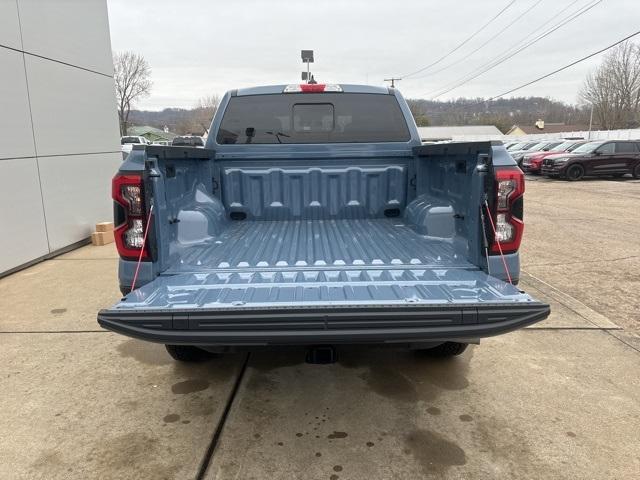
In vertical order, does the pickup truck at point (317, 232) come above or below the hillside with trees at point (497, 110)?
below

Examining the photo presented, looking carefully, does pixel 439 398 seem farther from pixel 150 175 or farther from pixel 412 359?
pixel 150 175

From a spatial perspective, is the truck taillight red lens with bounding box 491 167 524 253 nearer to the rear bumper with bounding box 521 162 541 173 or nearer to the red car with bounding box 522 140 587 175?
the red car with bounding box 522 140 587 175

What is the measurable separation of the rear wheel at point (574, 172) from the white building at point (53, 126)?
734 inches

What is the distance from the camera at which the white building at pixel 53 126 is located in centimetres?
643

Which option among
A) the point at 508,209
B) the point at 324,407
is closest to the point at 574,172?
the point at 508,209

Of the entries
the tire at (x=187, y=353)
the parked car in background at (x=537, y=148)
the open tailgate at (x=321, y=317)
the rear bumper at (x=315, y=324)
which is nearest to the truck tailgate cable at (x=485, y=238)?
the open tailgate at (x=321, y=317)

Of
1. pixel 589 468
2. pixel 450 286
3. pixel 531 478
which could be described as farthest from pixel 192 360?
pixel 589 468

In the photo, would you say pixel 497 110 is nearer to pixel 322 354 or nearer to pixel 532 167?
pixel 532 167

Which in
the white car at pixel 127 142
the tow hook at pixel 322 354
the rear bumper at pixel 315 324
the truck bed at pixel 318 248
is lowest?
the tow hook at pixel 322 354

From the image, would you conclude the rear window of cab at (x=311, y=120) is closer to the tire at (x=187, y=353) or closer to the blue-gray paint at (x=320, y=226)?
the blue-gray paint at (x=320, y=226)

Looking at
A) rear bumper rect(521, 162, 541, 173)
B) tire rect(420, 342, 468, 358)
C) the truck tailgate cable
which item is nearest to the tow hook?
the truck tailgate cable

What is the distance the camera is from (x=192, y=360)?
3.87 metres

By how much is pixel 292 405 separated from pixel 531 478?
1508 millimetres

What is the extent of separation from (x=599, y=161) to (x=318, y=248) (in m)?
21.3
